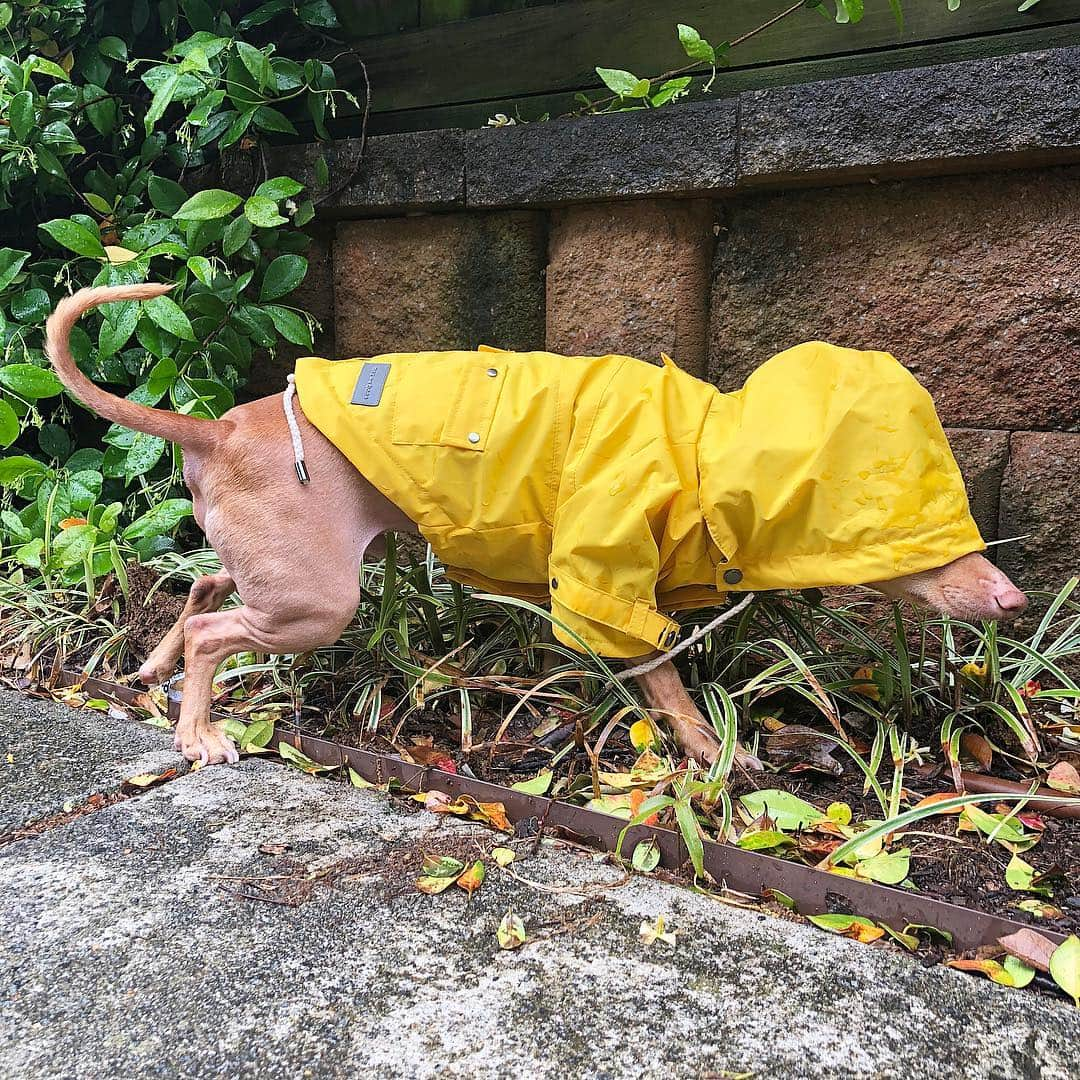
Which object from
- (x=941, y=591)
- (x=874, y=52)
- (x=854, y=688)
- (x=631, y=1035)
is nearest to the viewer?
(x=631, y=1035)

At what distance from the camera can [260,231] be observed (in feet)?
11.0

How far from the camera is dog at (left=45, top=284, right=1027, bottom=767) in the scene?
1.95 m

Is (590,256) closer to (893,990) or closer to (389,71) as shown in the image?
(389,71)

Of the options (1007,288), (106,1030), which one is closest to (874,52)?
(1007,288)

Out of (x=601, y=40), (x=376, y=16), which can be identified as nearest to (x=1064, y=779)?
(x=601, y=40)

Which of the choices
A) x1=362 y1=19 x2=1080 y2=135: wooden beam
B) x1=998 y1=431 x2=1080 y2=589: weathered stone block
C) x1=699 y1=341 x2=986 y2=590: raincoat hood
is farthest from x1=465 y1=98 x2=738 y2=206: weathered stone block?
x1=998 y1=431 x2=1080 y2=589: weathered stone block

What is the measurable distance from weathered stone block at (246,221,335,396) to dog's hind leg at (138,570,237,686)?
3.65 ft

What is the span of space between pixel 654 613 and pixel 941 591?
64 cm

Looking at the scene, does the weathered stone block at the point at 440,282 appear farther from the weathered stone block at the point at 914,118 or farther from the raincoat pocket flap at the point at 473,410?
the raincoat pocket flap at the point at 473,410

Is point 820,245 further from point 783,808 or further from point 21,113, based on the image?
point 21,113

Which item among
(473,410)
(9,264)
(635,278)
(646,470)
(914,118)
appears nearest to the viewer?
(646,470)

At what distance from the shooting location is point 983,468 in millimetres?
2611

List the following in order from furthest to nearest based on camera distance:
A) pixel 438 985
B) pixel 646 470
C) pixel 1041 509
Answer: pixel 1041 509
pixel 646 470
pixel 438 985

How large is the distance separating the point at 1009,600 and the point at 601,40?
2278mm
